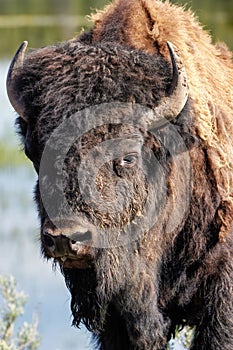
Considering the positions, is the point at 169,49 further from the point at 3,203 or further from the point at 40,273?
the point at 3,203

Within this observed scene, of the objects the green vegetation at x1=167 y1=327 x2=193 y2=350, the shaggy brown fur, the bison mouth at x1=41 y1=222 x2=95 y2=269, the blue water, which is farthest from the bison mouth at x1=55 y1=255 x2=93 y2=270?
the blue water

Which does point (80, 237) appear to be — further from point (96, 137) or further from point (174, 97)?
point (174, 97)

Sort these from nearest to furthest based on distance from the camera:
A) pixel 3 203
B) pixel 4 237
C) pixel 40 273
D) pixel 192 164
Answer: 1. pixel 192 164
2. pixel 40 273
3. pixel 4 237
4. pixel 3 203

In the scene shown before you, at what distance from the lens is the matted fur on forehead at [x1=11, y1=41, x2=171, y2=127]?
203 inches

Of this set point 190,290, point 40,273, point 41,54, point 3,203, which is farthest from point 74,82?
point 3,203

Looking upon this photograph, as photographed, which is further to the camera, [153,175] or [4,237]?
[4,237]

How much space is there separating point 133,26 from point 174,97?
0.63m

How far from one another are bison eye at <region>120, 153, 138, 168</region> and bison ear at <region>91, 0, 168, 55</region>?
2.25 ft

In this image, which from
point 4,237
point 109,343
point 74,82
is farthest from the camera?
point 4,237

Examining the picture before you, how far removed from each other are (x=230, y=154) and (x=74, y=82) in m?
1.07

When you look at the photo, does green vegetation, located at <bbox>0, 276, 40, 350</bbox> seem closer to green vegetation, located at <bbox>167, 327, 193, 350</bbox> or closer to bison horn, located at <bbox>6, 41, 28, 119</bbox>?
green vegetation, located at <bbox>167, 327, 193, 350</bbox>

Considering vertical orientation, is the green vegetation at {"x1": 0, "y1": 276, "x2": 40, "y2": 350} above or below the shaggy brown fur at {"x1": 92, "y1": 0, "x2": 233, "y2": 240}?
below

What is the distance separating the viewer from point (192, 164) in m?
5.55

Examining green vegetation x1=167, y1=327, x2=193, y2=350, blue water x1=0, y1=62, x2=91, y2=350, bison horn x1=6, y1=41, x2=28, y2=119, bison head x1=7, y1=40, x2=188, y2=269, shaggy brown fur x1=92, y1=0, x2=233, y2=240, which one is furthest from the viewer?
blue water x1=0, y1=62, x2=91, y2=350
